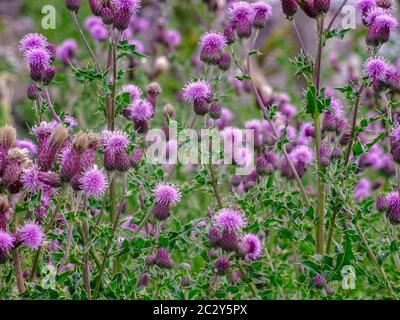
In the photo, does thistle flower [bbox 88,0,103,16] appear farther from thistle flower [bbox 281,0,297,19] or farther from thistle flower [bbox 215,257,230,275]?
thistle flower [bbox 215,257,230,275]

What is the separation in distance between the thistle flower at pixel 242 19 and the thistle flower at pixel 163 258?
899 mm

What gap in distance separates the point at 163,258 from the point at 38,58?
34.3 inches

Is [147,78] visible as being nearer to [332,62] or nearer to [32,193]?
[332,62]

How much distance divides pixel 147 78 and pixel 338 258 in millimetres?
2609

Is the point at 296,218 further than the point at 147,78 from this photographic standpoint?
No

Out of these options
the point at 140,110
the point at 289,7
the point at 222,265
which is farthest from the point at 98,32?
the point at 222,265

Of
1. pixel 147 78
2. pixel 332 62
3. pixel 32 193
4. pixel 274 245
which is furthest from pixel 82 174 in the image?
pixel 332 62

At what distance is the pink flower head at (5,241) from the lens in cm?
208

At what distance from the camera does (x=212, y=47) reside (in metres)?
2.68

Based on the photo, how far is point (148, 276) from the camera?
2523 millimetres

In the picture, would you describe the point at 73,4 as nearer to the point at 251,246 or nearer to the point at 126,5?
the point at 126,5

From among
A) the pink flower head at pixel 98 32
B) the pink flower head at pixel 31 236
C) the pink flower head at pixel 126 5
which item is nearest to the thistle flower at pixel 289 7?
the pink flower head at pixel 126 5

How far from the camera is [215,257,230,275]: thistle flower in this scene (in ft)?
7.46

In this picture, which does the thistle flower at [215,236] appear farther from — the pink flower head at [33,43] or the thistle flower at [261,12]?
the pink flower head at [33,43]
